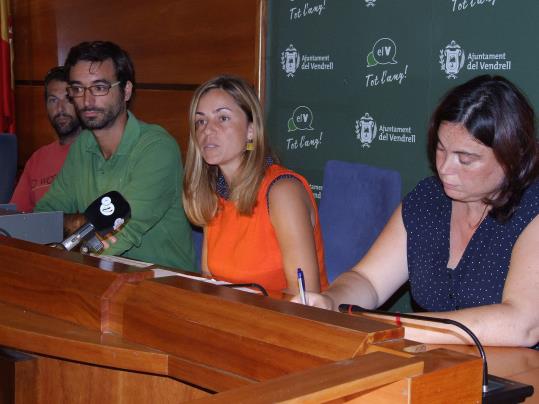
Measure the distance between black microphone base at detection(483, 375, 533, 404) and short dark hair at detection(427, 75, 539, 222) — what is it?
2.79 ft

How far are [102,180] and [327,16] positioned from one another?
5.37 ft

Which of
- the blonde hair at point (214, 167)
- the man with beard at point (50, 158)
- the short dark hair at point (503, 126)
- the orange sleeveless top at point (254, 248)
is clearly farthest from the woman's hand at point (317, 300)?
the man with beard at point (50, 158)

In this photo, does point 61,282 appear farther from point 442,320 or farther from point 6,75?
point 6,75

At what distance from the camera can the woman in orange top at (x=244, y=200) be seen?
2.62 metres

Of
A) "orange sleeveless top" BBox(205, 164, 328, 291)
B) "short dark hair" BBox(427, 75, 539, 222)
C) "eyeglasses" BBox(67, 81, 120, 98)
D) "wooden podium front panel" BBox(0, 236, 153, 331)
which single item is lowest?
"orange sleeveless top" BBox(205, 164, 328, 291)

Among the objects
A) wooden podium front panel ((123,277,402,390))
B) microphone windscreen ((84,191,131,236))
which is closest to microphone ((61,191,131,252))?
microphone windscreen ((84,191,131,236))

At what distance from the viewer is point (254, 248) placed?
2.69 meters

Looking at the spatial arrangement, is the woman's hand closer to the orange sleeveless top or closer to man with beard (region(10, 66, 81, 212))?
the orange sleeveless top

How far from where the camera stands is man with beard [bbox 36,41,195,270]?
324cm

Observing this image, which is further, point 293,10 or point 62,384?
point 293,10

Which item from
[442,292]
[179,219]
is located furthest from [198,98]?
[442,292]

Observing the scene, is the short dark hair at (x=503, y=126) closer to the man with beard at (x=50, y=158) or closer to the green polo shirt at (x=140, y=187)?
the green polo shirt at (x=140, y=187)

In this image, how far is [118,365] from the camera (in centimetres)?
147

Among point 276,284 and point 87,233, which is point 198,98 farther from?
point 87,233
